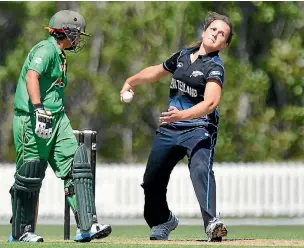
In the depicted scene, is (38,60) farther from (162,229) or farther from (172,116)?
(162,229)

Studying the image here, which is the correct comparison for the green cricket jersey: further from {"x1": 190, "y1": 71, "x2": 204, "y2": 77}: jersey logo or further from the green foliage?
the green foliage

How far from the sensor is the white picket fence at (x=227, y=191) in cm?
2461

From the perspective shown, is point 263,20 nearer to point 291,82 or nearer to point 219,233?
point 291,82

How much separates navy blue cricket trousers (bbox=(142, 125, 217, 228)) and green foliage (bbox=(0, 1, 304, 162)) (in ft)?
49.1

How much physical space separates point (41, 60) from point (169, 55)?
15668mm

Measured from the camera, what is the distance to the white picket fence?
24609 millimetres

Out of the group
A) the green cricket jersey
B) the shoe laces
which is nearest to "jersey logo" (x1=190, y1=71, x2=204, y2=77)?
the green cricket jersey

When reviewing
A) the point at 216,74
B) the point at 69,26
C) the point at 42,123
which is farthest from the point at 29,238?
the point at 216,74

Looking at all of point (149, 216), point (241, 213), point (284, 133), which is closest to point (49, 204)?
point (241, 213)

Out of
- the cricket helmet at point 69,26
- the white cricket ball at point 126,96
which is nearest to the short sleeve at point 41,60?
the cricket helmet at point 69,26

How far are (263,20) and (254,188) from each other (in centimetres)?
435

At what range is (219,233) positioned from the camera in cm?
1082

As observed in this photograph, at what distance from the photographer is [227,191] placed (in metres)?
24.8

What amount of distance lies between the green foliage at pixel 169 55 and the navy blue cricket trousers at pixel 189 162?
589 inches
